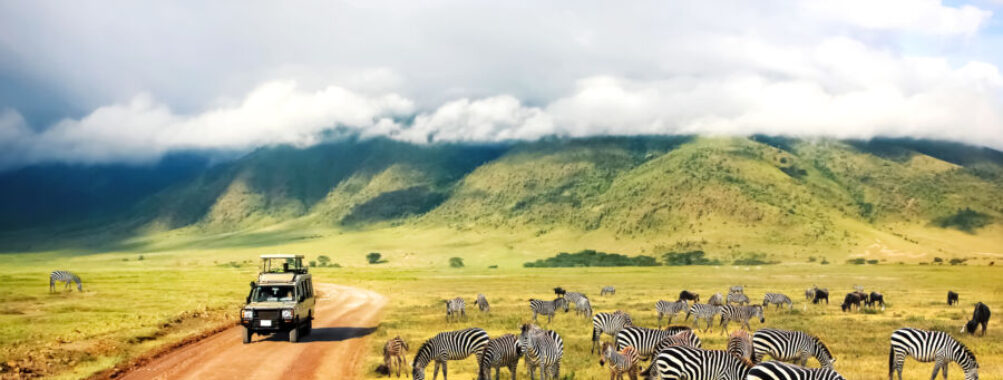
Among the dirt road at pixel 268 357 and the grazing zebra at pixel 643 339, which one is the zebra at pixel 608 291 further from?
the grazing zebra at pixel 643 339

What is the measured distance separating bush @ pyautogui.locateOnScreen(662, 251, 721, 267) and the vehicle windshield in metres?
142

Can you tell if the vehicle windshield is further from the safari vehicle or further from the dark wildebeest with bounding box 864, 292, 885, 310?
the dark wildebeest with bounding box 864, 292, 885, 310

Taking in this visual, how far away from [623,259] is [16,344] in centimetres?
15138

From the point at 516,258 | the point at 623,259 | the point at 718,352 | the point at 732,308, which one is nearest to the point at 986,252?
the point at 623,259

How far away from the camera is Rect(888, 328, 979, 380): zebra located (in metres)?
23.2

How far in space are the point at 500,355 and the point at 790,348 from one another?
10324 millimetres

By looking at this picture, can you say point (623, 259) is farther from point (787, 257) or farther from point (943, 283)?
point (943, 283)

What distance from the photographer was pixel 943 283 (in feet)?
317

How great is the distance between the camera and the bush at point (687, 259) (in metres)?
168

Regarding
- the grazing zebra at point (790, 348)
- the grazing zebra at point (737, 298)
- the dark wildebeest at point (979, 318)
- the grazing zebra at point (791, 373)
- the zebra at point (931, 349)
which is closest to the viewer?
the grazing zebra at point (791, 373)

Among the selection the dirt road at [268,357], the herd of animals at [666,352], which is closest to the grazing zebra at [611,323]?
the herd of animals at [666,352]

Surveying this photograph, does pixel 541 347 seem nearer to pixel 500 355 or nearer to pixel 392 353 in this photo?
pixel 500 355

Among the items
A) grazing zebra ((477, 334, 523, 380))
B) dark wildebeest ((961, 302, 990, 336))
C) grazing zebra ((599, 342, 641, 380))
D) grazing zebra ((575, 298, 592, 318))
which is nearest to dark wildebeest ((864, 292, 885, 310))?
dark wildebeest ((961, 302, 990, 336))

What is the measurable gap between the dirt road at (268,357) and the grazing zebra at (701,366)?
13.7 metres
